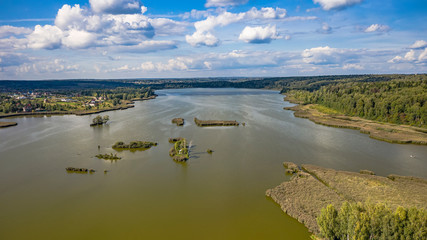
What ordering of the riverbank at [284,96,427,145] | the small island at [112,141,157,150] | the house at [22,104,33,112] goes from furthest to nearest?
the house at [22,104,33,112] < the riverbank at [284,96,427,145] < the small island at [112,141,157,150]

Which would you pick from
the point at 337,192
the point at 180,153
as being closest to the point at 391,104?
the point at 337,192

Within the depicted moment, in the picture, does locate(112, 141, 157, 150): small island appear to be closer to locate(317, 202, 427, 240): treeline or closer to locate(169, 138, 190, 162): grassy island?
locate(169, 138, 190, 162): grassy island

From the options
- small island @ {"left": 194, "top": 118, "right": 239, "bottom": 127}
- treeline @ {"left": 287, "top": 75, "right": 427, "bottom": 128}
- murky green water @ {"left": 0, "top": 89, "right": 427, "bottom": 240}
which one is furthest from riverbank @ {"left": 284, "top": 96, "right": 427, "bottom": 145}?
small island @ {"left": 194, "top": 118, "right": 239, "bottom": 127}

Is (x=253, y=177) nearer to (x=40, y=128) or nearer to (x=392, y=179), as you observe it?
(x=392, y=179)

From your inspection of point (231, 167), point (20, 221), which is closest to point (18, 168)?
point (20, 221)

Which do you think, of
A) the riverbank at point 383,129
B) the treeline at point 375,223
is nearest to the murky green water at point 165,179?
the riverbank at point 383,129

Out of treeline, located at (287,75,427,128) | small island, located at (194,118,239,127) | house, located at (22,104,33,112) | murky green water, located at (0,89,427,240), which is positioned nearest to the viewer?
murky green water, located at (0,89,427,240)

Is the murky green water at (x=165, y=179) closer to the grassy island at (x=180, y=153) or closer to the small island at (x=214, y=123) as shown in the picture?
→ the grassy island at (x=180, y=153)

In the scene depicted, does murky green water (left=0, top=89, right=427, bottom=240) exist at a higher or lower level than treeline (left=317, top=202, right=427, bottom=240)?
lower
